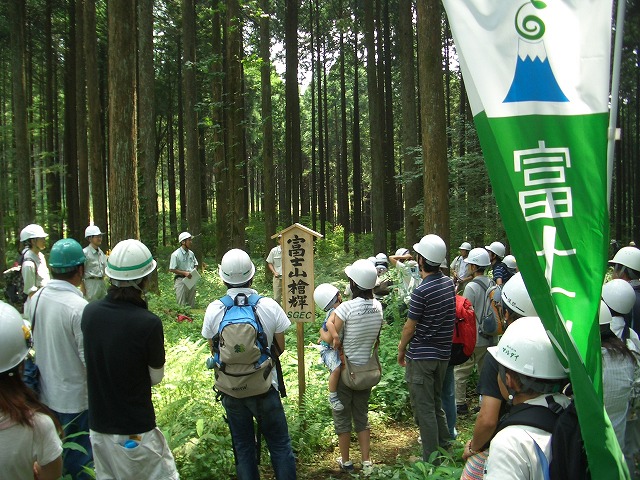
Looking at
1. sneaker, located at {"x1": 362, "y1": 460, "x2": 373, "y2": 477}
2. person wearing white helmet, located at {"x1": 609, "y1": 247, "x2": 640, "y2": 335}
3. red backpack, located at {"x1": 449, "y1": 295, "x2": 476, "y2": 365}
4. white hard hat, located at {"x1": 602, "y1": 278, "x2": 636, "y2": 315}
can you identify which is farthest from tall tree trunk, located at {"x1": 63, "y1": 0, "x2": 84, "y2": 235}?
white hard hat, located at {"x1": 602, "y1": 278, "x2": 636, "y2": 315}

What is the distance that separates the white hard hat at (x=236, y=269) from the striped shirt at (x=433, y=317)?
5.42ft

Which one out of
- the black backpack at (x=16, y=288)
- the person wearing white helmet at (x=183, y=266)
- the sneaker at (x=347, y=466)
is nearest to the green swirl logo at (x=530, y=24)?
the sneaker at (x=347, y=466)

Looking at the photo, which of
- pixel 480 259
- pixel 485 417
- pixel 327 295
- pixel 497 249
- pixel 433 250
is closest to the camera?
pixel 485 417

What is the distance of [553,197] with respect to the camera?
94.2 inches

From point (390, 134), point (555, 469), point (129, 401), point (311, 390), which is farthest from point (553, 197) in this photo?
point (390, 134)

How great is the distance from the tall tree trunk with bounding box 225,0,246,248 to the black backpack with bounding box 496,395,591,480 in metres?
14.7

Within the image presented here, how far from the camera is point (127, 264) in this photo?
3.49 meters

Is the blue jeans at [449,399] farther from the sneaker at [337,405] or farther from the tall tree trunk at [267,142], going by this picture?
the tall tree trunk at [267,142]

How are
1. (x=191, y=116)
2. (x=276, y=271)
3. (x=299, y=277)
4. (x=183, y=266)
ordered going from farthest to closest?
(x=191, y=116)
(x=276, y=271)
(x=183, y=266)
(x=299, y=277)

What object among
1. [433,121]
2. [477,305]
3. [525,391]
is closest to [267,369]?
[525,391]

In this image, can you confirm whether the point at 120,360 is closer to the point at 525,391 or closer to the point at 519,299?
the point at 525,391

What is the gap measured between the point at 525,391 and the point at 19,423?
218cm

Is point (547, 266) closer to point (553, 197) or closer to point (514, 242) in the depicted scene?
point (514, 242)

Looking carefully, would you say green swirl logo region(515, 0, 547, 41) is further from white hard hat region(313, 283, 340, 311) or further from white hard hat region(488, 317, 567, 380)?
white hard hat region(313, 283, 340, 311)
